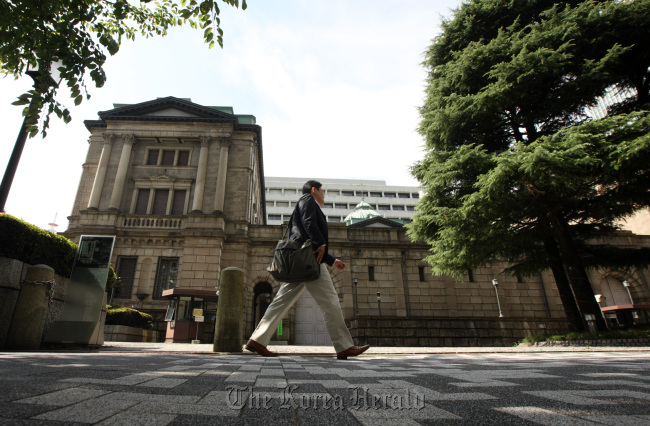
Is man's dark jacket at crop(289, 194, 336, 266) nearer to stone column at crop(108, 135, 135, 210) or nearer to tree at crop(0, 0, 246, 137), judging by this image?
tree at crop(0, 0, 246, 137)

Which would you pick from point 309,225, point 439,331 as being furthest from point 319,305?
point 439,331

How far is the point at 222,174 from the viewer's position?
22.8 meters

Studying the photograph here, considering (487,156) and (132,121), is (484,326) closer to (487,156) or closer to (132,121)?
(487,156)

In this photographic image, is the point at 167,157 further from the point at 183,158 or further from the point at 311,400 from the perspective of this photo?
the point at 311,400

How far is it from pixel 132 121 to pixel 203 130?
5277mm

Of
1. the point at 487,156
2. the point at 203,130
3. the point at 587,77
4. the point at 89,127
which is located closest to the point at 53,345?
the point at 487,156

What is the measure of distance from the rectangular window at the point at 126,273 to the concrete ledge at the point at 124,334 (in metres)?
4.91

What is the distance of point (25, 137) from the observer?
5836mm

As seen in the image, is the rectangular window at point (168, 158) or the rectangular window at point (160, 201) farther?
the rectangular window at point (168, 158)

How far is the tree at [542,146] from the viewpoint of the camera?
420 inches

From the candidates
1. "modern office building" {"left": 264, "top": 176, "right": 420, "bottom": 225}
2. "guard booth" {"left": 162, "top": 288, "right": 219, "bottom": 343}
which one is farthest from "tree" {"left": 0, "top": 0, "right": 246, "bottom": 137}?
"modern office building" {"left": 264, "top": 176, "right": 420, "bottom": 225}

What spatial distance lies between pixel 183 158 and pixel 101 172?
529cm

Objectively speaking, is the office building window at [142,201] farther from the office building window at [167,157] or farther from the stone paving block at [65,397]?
the stone paving block at [65,397]

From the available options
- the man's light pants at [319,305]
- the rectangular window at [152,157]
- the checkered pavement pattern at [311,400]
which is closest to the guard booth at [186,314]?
the rectangular window at [152,157]
